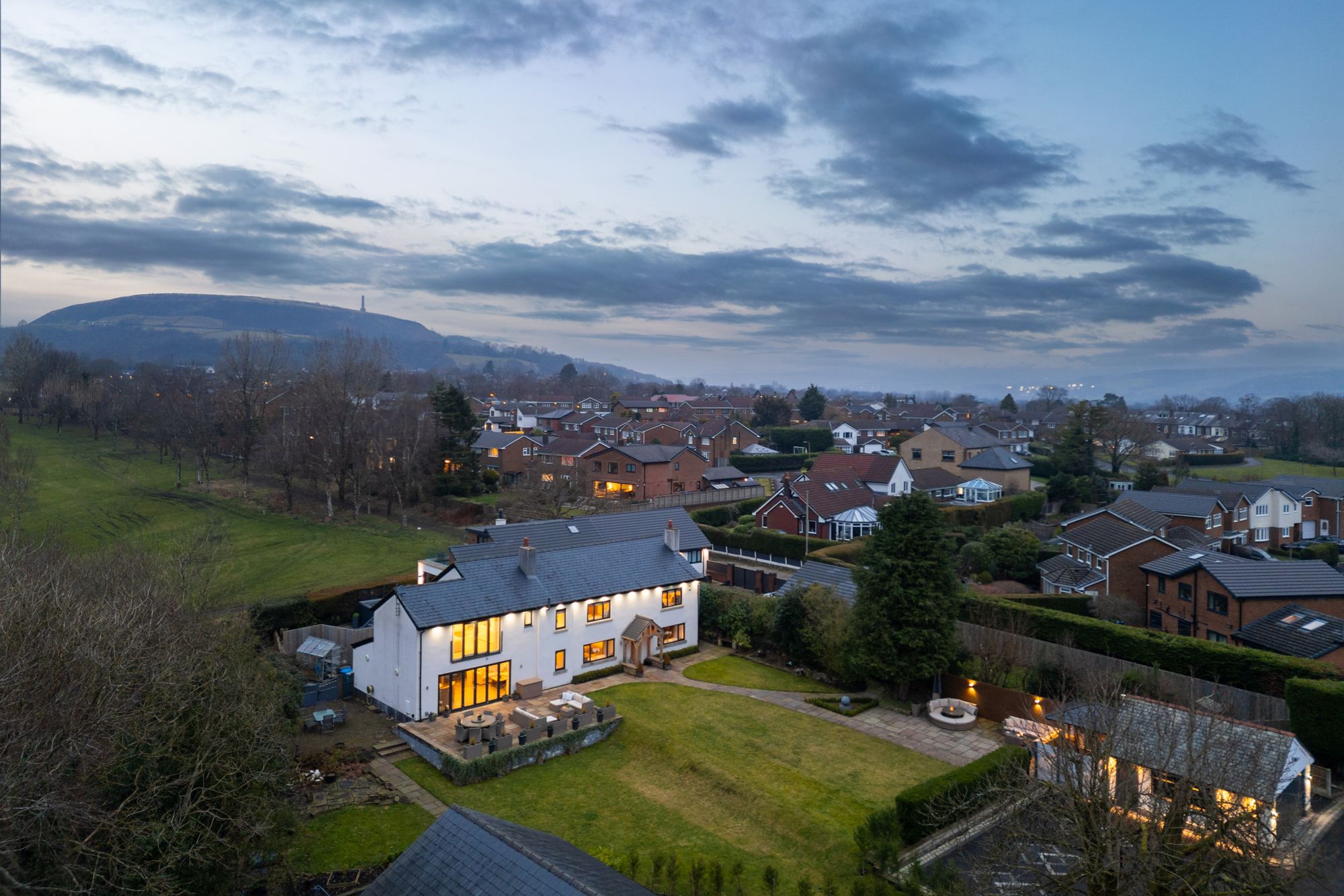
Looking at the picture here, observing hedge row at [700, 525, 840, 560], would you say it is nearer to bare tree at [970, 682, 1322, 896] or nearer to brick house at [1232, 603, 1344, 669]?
brick house at [1232, 603, 1344, 669]

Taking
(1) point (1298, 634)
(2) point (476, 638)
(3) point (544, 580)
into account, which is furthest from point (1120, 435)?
(2) point (476, 638)

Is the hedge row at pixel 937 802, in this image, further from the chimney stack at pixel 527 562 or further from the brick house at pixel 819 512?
the brick house at pixel 819 512

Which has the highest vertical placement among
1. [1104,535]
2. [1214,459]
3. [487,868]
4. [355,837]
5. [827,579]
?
[1214,459]

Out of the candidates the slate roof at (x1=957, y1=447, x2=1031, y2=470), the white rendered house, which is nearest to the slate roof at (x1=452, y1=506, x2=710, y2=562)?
the white rendered house

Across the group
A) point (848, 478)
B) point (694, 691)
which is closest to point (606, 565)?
point (694, 691)

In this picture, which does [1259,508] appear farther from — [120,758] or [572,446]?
[120,758]

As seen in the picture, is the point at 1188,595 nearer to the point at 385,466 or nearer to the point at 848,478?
the point at 848,478
